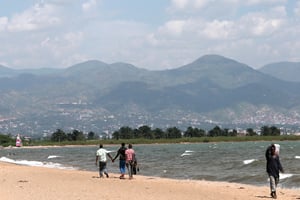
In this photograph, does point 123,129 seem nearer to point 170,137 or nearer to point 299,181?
point 170,137

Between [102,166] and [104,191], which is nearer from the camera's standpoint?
A: [104,191]

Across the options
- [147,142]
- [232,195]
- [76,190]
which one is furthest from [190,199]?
[147,142]

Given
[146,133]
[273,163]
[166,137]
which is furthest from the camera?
[166,137]

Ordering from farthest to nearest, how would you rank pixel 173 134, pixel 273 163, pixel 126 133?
pixel 126 133, pixel 173 134, pixel 273 163

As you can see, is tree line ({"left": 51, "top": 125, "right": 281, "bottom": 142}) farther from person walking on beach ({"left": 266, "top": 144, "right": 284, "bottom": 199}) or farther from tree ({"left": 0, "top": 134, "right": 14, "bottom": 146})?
person walking on beach ({"left": 266, "top": 144, "right": 284, "bottom": 199})

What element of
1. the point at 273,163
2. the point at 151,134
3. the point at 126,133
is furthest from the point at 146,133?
the point at 273,163

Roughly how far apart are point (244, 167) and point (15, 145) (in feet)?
460

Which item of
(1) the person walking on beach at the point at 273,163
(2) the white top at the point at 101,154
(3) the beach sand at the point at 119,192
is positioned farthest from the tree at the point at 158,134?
(1) the person walking on beach at the point at 273,163

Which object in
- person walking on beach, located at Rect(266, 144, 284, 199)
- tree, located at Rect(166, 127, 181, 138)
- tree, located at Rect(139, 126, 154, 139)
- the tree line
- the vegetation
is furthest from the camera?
tree, located at Rect(166, 127, 181, 138)

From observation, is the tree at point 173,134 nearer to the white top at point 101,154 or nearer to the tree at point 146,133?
the tree at point 146,133

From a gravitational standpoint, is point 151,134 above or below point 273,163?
above

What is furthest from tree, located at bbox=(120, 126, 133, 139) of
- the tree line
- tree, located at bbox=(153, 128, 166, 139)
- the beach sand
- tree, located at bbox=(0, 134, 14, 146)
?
the beach sand

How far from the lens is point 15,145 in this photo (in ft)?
581

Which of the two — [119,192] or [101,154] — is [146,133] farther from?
[119,192]
